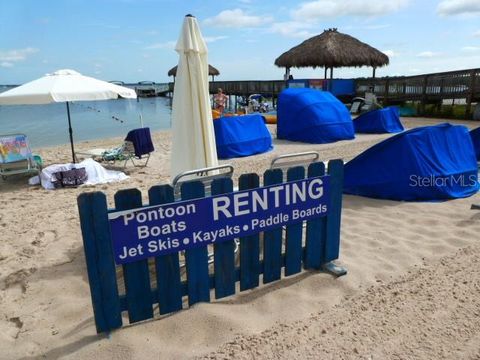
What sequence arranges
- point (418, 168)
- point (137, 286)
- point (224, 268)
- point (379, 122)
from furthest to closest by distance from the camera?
1. point (379, 122)
2. point (418, 168)
3. point (224, 268)
4. point (137, 286)

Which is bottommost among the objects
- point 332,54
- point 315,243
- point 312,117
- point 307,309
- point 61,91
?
point 307,309

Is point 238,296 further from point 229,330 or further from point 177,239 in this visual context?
point 177,239

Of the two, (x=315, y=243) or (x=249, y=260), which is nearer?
(x=249, y=260)

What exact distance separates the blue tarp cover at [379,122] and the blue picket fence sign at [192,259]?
1033 cm

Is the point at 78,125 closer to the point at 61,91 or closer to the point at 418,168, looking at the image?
the point at 61,91

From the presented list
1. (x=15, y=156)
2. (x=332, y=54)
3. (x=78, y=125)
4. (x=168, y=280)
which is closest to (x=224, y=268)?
(x=168, y=280)

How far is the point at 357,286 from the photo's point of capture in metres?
2.91

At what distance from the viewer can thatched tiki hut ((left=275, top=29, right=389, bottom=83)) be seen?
65.8 ft

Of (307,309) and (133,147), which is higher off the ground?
(133,147)

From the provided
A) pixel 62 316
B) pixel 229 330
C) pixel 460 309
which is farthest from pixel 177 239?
pixel 460 309

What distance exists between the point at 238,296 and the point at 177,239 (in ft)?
2.43

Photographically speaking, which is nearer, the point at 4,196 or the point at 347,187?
the point at 347,187

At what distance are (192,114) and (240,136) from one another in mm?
5430

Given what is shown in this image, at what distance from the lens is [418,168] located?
16.5 ft
